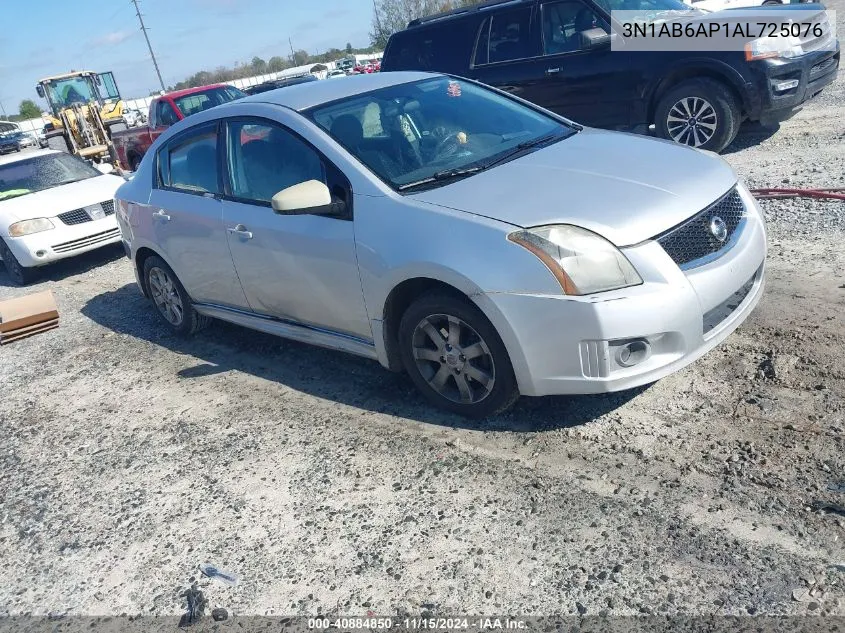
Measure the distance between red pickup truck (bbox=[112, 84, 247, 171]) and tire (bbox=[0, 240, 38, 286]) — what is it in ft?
15.8

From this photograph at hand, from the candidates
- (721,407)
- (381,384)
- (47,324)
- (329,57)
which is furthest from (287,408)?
(329,57)

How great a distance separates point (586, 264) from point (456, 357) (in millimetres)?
867

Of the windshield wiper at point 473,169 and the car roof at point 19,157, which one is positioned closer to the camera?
the windshield wiper at point 473,169

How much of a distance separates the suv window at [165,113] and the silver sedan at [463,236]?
31.9 ft

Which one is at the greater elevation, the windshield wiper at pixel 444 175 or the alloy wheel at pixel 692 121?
the windshield wiper at pixel 444 175

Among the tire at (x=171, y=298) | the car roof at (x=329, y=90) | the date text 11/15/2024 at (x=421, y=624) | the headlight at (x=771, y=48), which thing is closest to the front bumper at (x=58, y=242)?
the tire at (x=171, y=298)

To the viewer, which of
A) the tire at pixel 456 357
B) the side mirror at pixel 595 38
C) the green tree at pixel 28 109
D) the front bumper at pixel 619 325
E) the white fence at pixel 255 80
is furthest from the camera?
the green tree at pixel 28 109

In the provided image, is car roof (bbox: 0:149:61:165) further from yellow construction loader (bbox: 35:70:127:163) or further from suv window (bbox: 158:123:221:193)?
yellow construction loader (bbox: 35:70:127:163)

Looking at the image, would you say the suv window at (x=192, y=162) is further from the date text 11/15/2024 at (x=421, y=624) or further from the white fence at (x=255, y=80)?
the white fence at (x=255, y=80)

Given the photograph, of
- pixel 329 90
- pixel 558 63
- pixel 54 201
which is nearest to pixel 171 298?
pixel 329 90

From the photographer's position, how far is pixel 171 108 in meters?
14.2

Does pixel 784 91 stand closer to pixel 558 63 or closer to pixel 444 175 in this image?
pixel 558 63

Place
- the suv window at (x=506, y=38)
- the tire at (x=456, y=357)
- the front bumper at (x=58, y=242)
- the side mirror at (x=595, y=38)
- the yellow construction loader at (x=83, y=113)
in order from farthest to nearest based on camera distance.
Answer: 1. the yellow construction loader at (x=83, y=113)
2. the suv window at (x=506, y=38)
3. the front bumper at (x=58, y=242)
4. the side mirror at (x=595, y=38)
5. the tire at (x=456, y=357)

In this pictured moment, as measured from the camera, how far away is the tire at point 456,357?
3.53 metres
